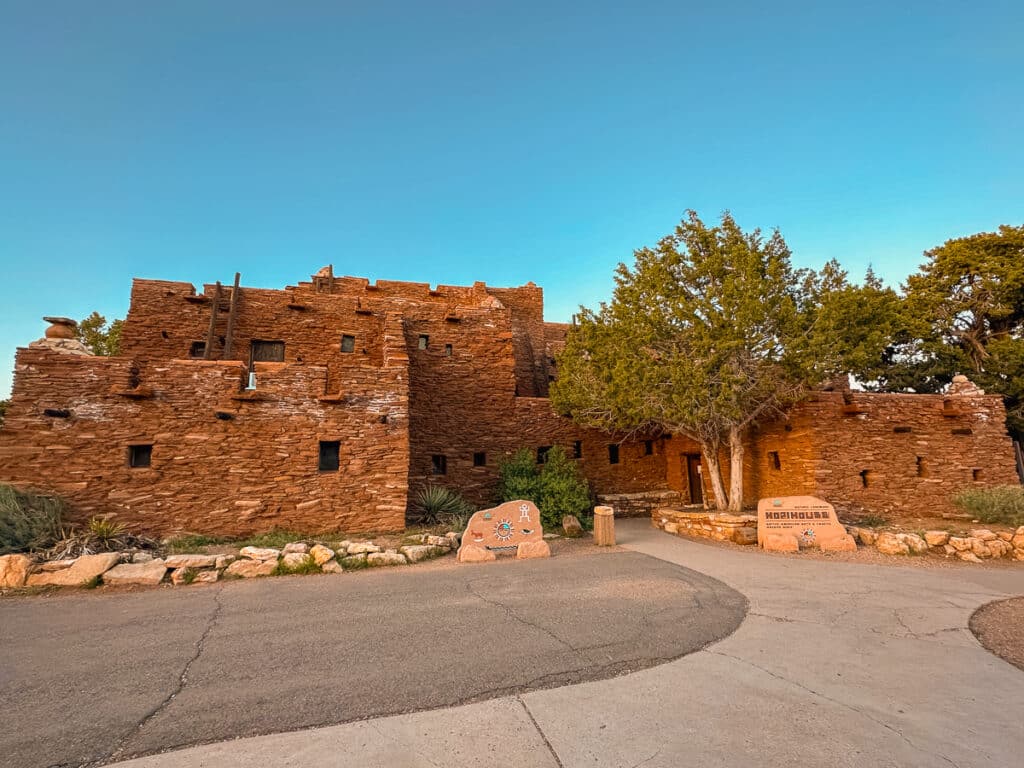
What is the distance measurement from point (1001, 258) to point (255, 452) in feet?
92.8

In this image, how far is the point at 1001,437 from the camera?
1441cm

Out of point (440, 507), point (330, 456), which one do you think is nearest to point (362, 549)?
point (330, 456)

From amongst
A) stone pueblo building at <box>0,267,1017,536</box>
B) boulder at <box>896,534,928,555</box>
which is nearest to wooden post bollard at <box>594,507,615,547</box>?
stone pueblo building at <box>0,267,1017,536</box>

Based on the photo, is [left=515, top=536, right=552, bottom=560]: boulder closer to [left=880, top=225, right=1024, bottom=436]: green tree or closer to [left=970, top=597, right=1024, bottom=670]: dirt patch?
[left=970, top=597, right=1024, bottom=670]: dirt patch

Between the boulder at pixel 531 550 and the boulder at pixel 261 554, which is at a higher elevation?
the boulder at pixel 261 554

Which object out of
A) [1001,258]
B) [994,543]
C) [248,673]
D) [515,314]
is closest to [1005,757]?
[248,673]

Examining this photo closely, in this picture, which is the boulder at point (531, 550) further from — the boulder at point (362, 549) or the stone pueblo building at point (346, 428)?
the stone pueblo building at point (346, 428)

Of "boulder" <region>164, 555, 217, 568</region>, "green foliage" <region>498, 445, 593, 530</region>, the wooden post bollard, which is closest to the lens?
"boulder" <region>164, 555, 217, 568</region>

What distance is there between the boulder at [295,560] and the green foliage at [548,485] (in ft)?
21.1

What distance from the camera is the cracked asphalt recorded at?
130 inches

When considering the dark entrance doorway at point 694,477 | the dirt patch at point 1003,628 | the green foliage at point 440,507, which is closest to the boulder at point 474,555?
the green foliage at point 440,507

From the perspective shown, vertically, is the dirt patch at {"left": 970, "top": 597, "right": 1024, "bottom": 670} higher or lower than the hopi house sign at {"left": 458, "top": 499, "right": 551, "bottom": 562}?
lower

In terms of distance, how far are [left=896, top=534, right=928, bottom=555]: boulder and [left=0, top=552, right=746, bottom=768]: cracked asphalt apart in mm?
5350

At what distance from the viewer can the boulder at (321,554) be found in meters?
8.33
